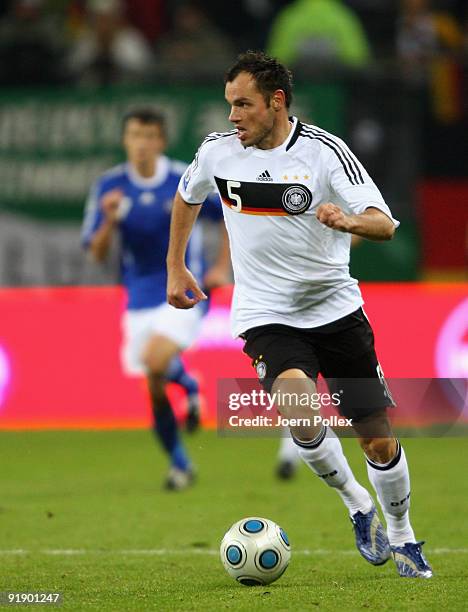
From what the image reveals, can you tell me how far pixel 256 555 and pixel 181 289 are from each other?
1.20m

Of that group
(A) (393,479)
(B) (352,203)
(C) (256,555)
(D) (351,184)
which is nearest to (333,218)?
(B) (352,203)

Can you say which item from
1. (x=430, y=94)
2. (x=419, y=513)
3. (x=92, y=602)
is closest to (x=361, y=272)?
→ (x=430, y=94)

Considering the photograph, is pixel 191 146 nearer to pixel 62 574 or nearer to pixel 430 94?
pixel 430 94

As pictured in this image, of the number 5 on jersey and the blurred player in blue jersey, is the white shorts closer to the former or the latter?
the blurred player in blue jersey

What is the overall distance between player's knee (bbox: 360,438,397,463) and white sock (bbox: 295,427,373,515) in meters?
0.15

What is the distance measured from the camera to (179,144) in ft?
43.3

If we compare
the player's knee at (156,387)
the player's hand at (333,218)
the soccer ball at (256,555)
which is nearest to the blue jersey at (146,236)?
the player's knee at (156,387)

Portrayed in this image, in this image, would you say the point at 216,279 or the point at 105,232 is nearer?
the point at 216,279

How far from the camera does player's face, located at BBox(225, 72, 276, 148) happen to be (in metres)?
5.79

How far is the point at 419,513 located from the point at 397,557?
2.17 metres

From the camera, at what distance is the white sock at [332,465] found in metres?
5.92

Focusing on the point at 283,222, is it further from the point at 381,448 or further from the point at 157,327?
the point at 157,327

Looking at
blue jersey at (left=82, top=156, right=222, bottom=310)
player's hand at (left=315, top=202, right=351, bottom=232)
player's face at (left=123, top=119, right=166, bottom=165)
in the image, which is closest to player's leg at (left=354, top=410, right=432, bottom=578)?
player's hand at (left=315, top=202, right=351, bottom=232)

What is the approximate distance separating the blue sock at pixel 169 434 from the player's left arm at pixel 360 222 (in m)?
4.31
